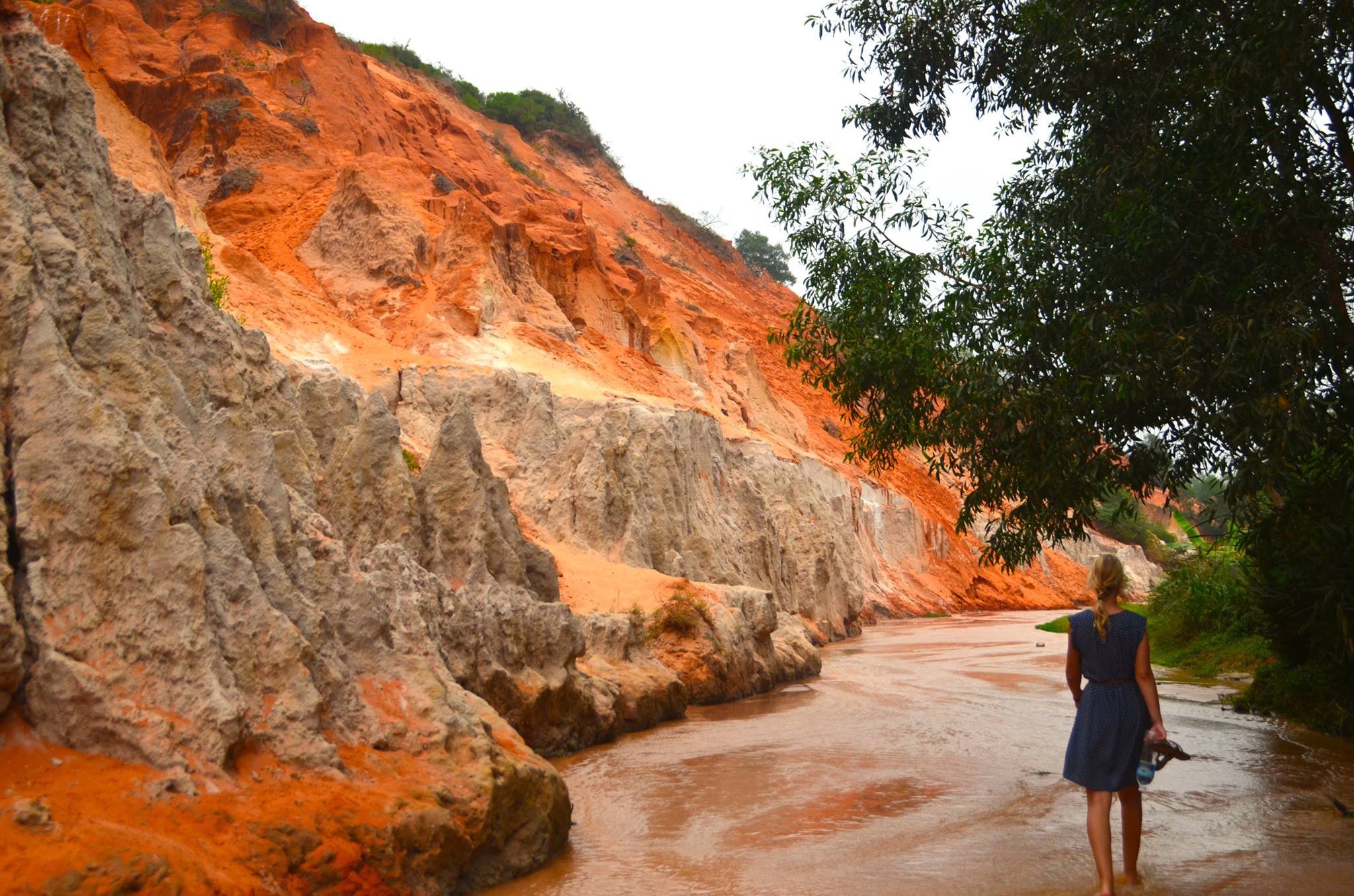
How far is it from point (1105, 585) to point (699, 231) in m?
71.8

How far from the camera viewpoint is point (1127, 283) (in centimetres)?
771

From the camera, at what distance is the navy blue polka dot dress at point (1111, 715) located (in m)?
5.02

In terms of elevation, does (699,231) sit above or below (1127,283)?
above

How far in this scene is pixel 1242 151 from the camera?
6.75 m

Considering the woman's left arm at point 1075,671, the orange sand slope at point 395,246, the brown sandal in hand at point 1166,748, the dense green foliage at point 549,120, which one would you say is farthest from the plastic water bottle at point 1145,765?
the dense green foliage at point 549,120

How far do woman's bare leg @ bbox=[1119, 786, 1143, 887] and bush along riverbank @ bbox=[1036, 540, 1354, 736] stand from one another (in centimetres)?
436

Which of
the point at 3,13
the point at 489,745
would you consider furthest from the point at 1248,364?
the point at 3,13

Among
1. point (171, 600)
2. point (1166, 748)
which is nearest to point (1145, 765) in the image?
point (1166, 748)

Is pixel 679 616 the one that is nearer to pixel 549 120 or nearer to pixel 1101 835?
pixel 1101 835

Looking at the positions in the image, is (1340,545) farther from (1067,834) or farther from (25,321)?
(25,321)

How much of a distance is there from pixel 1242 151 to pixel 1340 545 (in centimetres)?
246

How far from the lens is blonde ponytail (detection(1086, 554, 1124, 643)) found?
5.11 metres

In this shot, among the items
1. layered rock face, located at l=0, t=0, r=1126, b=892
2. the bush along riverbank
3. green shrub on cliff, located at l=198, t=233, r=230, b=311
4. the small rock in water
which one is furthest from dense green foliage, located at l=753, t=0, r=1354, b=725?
green shrub on cliff, located at l=198, t=233, r=230, b=311

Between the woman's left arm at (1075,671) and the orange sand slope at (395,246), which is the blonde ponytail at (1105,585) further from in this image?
the orange sand slope at (395,246)
